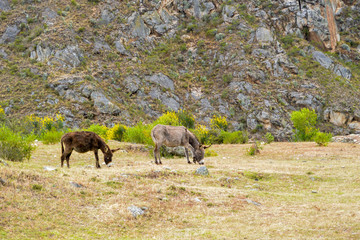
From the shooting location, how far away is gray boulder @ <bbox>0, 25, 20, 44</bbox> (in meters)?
53.7

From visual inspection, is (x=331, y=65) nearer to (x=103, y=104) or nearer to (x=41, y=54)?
(x=103, y=104)

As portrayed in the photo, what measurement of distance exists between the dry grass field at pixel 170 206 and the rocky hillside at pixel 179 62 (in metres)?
33.1

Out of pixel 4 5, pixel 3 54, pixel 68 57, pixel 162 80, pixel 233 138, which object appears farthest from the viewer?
pixel 4 5

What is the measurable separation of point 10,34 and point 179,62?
27.2 metres

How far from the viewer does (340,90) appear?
54.7 metres

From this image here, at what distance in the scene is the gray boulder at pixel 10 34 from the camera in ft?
176

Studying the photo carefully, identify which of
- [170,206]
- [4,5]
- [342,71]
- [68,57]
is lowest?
[170,206]

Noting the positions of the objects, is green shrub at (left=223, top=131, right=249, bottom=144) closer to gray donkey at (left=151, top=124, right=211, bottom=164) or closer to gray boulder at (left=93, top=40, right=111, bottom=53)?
gray donkey at (left=151, top=124, right=211, bottom=164)

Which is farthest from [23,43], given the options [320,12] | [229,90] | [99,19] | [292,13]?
[320,12]

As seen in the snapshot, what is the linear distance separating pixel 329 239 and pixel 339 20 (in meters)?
77.1

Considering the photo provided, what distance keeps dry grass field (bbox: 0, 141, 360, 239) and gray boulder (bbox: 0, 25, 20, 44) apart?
50.9 m

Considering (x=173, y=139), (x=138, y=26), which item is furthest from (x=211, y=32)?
(x=173, y=139)

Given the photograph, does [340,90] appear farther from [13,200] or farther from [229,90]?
[13,200]

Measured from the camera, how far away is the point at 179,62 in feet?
193
